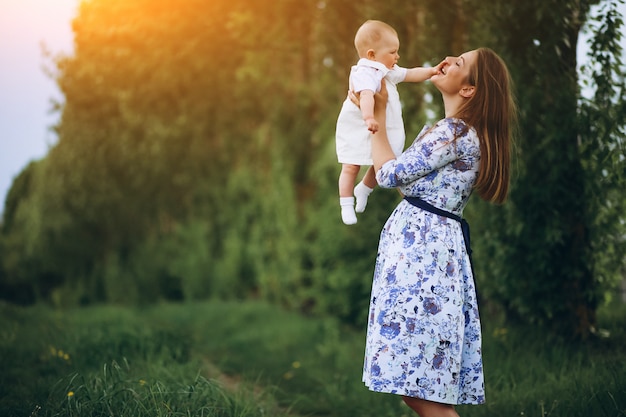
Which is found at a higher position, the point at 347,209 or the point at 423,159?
the point at 423,159

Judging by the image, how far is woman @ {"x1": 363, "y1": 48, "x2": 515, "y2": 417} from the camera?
3.13 meters

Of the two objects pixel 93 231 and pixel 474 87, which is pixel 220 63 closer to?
pixel 93 231

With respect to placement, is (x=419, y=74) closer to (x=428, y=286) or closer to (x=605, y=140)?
(x=428, y=286)

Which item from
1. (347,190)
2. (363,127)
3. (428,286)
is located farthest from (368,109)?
(428,286)

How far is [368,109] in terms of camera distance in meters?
3.18

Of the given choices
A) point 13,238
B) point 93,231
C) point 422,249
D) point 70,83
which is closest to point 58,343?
point 422,249

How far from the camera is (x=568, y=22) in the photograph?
192 inches

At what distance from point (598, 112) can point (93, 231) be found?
39.7 ft

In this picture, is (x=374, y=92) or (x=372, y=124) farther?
(x=374, y=92)

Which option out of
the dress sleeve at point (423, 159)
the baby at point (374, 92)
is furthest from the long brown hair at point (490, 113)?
the baby at point (374, 92)

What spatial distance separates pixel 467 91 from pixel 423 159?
45cm

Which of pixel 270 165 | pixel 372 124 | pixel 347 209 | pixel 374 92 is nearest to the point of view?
pixel 372 124

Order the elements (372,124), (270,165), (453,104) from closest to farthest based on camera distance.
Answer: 1. (372,124)
2. (453,104)
3. (270,165)

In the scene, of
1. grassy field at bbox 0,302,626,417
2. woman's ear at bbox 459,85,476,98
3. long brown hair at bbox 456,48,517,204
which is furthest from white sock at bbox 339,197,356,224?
grassy field at bbox 0,302,626,417
